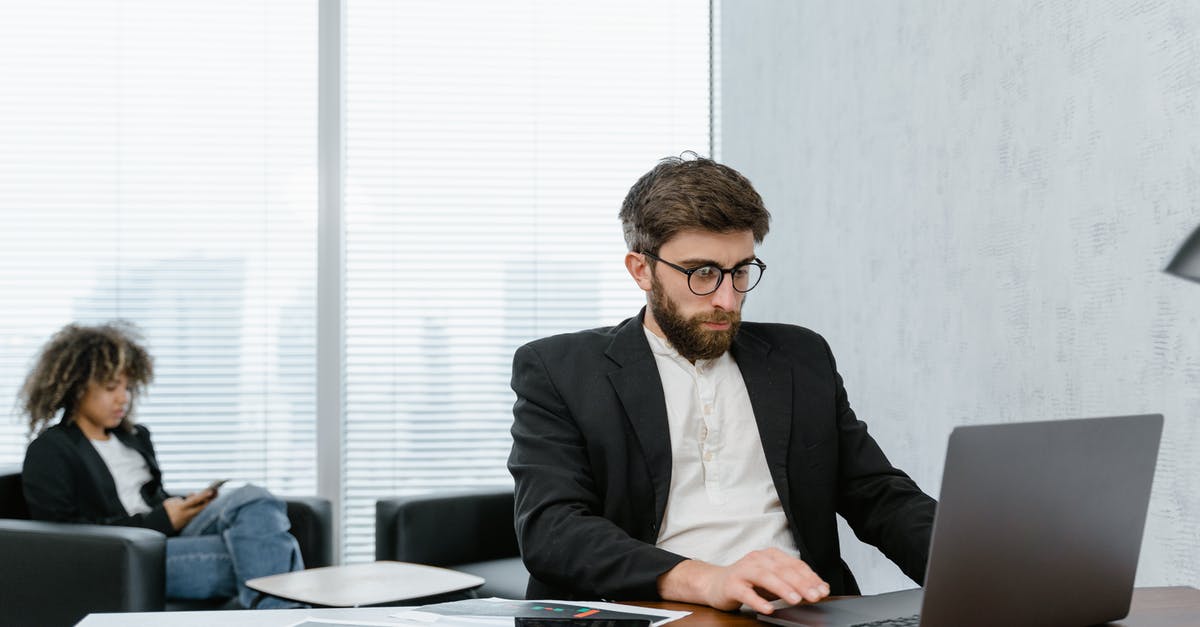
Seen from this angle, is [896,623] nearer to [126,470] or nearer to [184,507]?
[184,507]

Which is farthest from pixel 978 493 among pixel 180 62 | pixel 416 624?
pixel 180 62

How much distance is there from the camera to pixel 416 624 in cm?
113

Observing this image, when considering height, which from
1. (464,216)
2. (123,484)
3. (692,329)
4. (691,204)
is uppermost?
(464,216)

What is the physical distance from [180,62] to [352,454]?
1623mm

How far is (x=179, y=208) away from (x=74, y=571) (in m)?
1.65

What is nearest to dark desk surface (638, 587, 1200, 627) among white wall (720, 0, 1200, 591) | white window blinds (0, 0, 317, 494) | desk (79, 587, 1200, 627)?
desk (79, 587, 1200, 627)

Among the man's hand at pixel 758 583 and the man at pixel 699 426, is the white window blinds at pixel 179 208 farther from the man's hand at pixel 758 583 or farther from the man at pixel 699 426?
the man's hand at pixel 758 583

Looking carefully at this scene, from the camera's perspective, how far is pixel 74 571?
2598 mm

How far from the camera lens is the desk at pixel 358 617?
115 centimetres

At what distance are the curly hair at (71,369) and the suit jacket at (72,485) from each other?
0.09m

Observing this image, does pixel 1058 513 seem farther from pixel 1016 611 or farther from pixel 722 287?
pixel 722 287

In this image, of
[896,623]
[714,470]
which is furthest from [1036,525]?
[714,470]

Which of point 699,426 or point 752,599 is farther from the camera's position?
point 699,426

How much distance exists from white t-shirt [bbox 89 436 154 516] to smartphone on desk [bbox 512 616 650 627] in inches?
98.4
